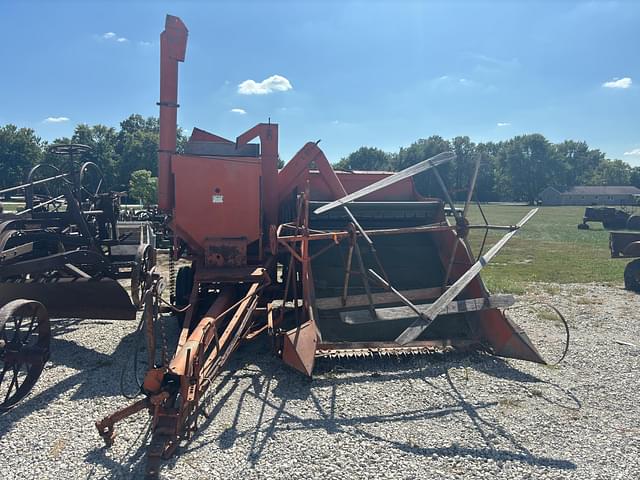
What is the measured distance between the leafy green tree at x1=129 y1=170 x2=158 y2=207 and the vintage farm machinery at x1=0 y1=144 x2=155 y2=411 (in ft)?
94.5

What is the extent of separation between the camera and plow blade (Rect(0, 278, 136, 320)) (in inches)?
194

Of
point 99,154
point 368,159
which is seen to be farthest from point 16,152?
point 368,159

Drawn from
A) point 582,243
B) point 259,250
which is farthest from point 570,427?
point 582,243

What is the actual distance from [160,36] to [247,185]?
225 cm

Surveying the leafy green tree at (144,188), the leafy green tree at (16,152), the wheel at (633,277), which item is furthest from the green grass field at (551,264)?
the leafy green tree at (16,152)

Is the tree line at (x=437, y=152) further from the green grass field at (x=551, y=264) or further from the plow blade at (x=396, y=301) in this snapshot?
the plow blade at (x=396, y=301)

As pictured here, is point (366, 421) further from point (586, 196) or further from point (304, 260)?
point (586, 196)

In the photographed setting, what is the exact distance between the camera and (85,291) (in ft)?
16.3

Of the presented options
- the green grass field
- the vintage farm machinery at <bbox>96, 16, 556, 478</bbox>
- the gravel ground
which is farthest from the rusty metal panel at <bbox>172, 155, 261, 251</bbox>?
the green grass field

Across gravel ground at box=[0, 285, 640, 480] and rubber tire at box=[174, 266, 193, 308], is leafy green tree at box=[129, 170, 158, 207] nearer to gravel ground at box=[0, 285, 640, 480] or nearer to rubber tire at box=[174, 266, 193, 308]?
rubber tire at box=[174, 266, 193, 308]

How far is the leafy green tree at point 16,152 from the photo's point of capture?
170 feet

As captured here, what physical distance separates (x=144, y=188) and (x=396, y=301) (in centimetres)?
3426

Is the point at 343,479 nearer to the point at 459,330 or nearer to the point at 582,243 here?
the point at 459,330

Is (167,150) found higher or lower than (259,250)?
higher
